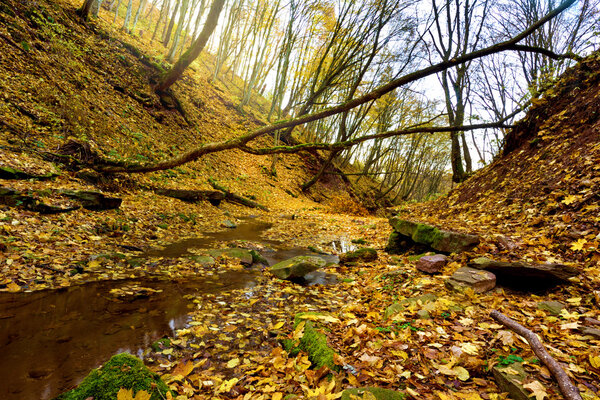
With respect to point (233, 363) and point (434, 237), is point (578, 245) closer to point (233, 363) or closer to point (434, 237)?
point (434, 237)

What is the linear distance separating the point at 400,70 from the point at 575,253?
13.9m

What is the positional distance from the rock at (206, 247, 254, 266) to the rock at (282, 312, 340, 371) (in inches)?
106

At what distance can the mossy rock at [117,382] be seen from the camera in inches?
63.1

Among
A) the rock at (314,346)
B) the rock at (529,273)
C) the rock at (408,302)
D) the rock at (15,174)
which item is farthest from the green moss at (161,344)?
the rock at (15,174)

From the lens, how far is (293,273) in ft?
15.9

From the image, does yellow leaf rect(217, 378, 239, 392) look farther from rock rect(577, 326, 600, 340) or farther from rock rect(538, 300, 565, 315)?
rock rect(538, 300, 565, 315)

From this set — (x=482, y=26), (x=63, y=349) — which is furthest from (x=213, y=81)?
(x=63, y=349)

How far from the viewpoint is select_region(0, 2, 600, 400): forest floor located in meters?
2.08

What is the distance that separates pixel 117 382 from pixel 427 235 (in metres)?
5.19

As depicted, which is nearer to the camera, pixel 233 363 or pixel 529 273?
pixel 233 363

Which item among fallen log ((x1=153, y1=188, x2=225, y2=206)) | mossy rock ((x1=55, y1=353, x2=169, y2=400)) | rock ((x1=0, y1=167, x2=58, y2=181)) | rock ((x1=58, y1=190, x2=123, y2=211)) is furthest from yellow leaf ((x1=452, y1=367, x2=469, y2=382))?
fallen log ((x1=153, y1=188, x2=225, y2=206))

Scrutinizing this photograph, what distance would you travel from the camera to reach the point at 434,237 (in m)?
5.04

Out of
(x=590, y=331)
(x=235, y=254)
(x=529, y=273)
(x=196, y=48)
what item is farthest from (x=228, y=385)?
(x=196, y=48)

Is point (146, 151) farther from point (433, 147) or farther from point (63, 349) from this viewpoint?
point (433, 147)
